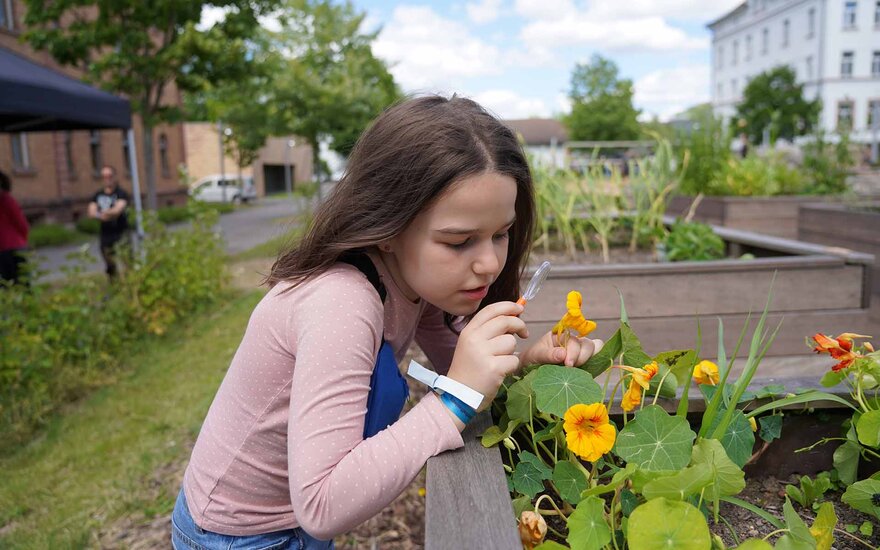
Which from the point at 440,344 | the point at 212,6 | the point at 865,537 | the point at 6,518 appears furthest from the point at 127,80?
the point at 865,537

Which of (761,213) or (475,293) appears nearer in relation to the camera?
(475,293)

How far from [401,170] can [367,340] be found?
1.01 feet

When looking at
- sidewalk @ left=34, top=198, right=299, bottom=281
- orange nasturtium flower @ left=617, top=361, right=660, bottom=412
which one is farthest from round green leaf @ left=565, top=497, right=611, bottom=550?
sidewalk @ left=34, top=198, right=299, bottom=281

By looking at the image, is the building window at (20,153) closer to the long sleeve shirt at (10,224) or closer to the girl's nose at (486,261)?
the long sleeve shirt at (10,224)

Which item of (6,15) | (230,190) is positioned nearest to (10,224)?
(6,15)

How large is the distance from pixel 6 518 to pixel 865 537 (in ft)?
10.4

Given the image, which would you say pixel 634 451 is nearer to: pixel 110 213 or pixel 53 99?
pixel 53 99

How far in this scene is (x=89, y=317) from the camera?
17.2ft

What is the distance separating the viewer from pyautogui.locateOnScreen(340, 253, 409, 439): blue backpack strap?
1.17 metres

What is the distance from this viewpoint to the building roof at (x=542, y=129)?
70.2 meters

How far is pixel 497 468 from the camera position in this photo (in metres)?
1.03

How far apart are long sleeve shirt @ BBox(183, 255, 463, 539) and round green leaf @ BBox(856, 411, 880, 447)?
632mm

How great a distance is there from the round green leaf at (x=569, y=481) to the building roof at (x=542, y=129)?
226ft

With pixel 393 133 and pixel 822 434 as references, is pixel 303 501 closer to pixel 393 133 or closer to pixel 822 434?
pixel 393 133
